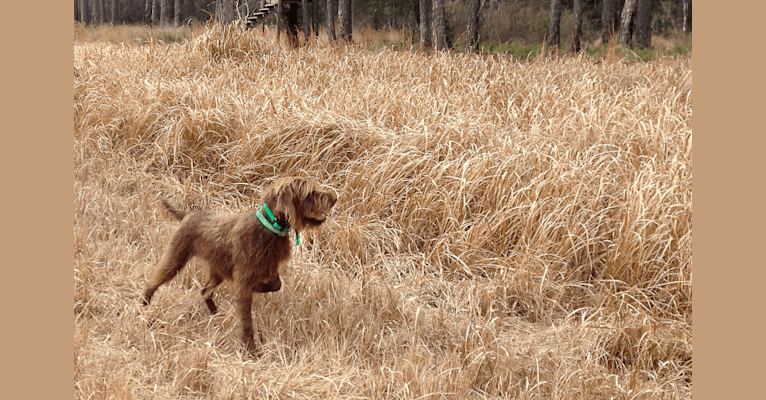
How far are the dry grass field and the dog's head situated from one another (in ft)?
2.21

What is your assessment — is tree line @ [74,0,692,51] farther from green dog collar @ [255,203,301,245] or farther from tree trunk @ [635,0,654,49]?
green dog collar @ [255,203,301,245]

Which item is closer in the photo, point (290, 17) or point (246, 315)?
point (246, 315)

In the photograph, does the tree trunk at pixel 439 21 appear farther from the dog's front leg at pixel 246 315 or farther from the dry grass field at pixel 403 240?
the dog's front leg at pixel 246 315

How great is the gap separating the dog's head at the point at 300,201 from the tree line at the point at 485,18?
602 centimetres

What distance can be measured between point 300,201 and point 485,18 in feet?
68.8

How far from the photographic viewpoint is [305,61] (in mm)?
6293

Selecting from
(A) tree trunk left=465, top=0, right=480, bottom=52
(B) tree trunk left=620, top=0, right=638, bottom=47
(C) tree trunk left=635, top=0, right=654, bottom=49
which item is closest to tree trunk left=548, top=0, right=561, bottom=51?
(C) tree trunk left=635, top=0, right=654, bottom=49

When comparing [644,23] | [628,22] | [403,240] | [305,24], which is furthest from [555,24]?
[403,240]

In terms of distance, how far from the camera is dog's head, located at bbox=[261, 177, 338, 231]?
6.54 ft

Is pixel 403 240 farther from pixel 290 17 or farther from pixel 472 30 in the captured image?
pixel 472 30

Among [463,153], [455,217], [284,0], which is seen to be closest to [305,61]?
[284,0]

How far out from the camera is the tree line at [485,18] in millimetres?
10047

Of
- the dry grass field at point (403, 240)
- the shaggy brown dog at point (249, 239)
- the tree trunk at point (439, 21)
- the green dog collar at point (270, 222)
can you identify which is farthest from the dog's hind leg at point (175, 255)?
the tree trunk at point (439, 21)

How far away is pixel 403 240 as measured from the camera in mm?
3457
